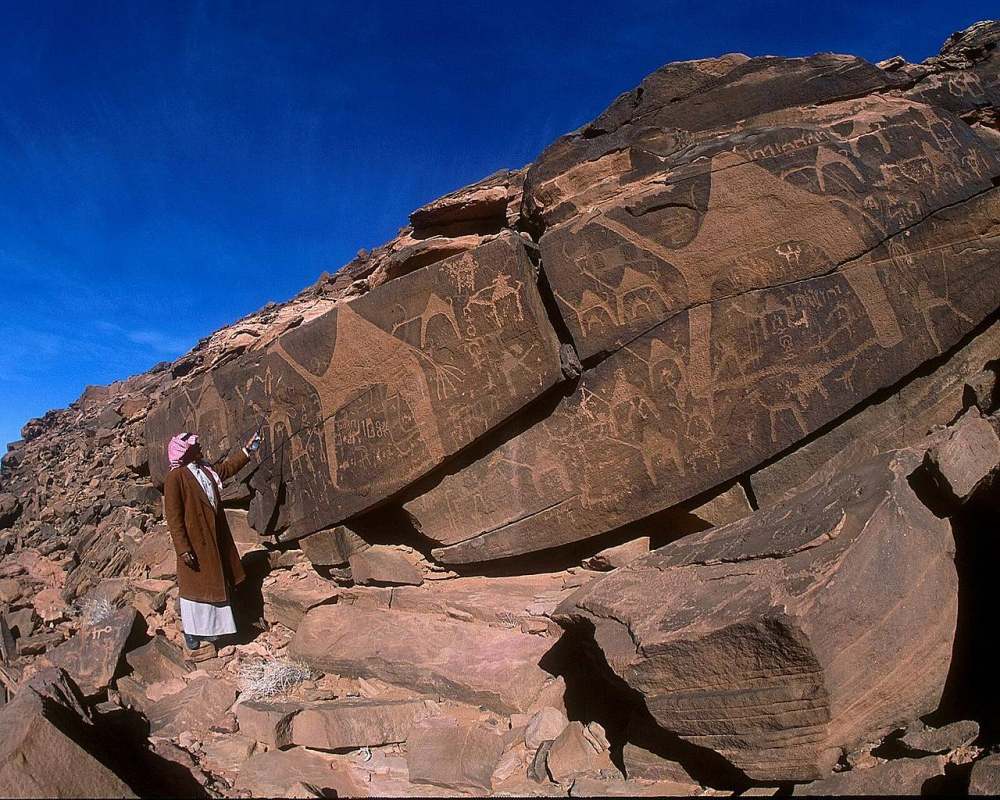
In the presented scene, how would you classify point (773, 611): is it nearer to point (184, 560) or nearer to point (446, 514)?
point (446, 514)

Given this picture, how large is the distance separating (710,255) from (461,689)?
3346 millimetres

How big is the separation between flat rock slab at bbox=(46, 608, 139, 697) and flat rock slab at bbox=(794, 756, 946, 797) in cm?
454

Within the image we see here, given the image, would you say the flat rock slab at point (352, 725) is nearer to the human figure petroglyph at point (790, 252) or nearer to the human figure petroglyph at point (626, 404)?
the human figure petroglyph at point (626, 404)

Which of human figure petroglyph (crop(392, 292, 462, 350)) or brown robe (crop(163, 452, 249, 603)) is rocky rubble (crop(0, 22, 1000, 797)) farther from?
brown robe (crop(163, 452, 249, 603))

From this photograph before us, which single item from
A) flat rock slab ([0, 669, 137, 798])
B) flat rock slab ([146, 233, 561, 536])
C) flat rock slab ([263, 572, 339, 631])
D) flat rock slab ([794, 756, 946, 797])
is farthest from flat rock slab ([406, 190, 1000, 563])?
flat rock slab ([0, 669, 137, 798])

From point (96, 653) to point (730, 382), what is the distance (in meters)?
5.03

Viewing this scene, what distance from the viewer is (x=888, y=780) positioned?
2303 millimetres

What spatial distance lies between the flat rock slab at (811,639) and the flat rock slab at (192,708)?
2.52 metres

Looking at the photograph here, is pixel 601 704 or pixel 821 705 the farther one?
pixel 601 704

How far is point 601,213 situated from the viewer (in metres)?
4.73

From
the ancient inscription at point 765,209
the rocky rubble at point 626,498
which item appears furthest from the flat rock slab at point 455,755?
the ancient inscription at point 765,209

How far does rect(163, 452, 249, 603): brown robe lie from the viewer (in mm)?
5051

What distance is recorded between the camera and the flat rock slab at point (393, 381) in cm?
486

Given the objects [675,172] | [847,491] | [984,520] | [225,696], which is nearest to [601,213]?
[675,172]
